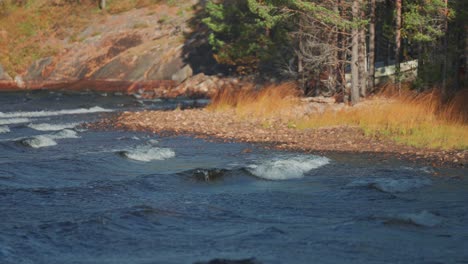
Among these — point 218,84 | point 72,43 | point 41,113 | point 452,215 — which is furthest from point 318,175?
point 72,43

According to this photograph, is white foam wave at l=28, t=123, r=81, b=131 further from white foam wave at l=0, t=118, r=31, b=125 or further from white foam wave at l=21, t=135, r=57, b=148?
white foam wave at l=21, t=135, r=57, b=148

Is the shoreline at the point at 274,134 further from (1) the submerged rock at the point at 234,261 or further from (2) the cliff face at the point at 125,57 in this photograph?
(2) the cliff face at the point at 125,57

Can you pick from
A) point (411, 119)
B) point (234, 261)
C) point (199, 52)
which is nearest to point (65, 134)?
point (411, 119)

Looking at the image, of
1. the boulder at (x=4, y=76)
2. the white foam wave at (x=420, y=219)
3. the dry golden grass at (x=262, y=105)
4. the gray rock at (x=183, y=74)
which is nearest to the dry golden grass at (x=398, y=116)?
the dry golden grass at (x=262, y=105)

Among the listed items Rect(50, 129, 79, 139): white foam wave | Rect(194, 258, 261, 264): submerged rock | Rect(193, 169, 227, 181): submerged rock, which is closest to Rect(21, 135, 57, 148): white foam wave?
Rect(50, 129, 79, 139): white foam wave

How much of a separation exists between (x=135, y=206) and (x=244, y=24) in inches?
1037

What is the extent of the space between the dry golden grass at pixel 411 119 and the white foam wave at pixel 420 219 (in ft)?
20.7

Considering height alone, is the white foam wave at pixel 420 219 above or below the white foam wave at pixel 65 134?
above

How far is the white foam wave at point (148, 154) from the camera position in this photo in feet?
50.7

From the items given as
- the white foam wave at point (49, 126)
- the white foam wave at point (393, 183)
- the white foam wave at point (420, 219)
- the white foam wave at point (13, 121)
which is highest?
Answer: the white foam wave at point (420, 219)

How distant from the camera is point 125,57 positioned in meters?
46.9

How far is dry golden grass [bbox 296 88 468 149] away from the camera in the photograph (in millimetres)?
16297

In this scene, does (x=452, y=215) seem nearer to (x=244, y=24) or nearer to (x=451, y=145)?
(x=451, y=145)

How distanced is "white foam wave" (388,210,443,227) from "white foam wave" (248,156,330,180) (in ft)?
11.8
